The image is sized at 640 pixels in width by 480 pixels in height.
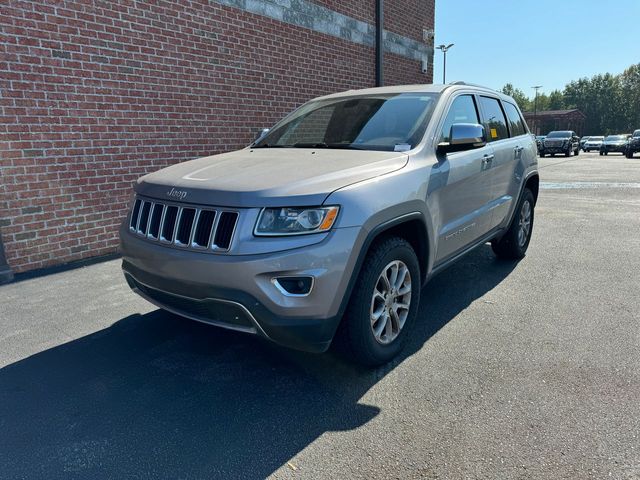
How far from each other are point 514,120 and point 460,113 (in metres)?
1.74

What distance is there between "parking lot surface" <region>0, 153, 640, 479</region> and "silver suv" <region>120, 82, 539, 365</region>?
419mm

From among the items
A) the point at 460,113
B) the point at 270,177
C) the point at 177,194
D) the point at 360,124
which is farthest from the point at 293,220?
the point at 460,113

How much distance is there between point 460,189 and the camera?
367 cm

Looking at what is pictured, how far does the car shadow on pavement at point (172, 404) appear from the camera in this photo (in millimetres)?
2215

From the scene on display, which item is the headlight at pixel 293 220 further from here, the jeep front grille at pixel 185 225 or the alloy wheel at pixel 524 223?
the alloy wheel at pixel 524 223

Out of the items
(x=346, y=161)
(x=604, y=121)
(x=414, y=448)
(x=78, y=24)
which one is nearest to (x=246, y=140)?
(x=78, y=24)

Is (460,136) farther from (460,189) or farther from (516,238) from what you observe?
(516,238)

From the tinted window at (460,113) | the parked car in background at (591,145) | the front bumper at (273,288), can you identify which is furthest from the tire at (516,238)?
the parked car in background at (591,145)

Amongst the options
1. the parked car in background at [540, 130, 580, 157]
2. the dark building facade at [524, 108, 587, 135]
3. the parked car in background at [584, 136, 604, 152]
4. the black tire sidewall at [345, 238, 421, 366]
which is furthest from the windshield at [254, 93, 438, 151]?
the dark building facade at [524, 108, 587, 135]

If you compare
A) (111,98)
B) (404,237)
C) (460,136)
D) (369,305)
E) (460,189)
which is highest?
(111,98)

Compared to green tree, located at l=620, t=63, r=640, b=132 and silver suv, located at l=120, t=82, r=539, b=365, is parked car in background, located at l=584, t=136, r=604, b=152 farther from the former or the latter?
green tree, located at l=620, t=63, r=640, b=132

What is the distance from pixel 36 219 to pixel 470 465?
5.21 meters

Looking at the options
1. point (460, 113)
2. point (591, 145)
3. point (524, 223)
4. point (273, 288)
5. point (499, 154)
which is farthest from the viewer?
point (591, 145)

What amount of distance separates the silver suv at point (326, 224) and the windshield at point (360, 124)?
0.01 meters
